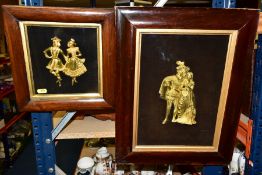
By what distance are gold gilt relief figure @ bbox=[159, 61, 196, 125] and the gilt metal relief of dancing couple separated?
20 centimetres

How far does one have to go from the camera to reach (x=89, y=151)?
104 cm

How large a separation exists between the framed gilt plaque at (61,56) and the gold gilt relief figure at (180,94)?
135 millimetres

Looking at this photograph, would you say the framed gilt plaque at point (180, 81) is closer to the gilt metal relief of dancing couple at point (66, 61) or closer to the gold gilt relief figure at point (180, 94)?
the gold gilt relief figure at point (180, 94)

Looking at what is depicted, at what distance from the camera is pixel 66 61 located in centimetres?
57

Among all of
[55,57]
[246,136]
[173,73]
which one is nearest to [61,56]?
[55,57]

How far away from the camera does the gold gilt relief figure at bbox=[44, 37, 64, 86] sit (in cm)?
55

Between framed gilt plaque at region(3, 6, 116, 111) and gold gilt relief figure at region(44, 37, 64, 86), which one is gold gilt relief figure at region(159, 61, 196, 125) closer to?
framed gilt plaque at region(3, 6, 116, 111)

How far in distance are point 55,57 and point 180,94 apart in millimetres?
305

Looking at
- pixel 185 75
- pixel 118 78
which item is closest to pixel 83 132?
pixel 118 78

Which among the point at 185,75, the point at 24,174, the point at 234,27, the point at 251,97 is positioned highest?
the point at 234,27

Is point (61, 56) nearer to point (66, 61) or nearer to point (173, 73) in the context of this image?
point (66, 61)

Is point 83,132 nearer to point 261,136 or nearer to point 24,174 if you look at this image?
point 261,136

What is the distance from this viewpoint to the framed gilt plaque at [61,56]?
0.53 m

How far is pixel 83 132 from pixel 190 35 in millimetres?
389
